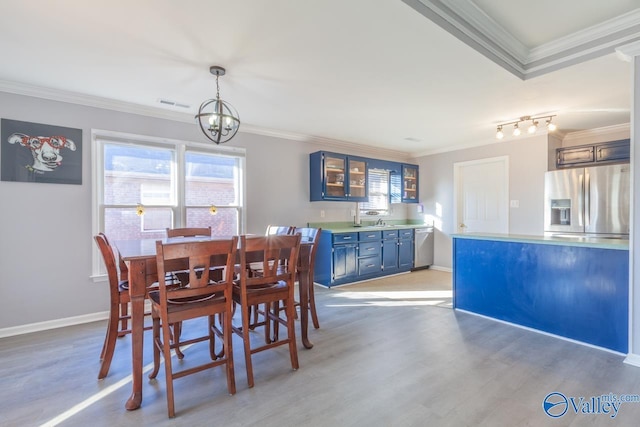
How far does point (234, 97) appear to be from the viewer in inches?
131

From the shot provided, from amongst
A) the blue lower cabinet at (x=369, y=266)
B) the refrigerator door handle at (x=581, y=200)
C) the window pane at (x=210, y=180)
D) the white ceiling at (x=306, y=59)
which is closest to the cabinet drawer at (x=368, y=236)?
the blue lower cabinet at (x=369, y=266)

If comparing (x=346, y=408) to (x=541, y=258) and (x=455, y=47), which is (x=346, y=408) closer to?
(x=541, y=258)

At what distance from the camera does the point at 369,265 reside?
5.12 meters

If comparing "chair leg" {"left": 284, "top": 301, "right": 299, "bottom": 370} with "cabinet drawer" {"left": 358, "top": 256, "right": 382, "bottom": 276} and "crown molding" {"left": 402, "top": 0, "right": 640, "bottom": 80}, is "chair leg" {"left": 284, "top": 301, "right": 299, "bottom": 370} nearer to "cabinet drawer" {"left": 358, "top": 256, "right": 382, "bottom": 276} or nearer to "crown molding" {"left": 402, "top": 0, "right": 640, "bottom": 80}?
"crown molding" {"left": 402, "top": 0, "right": 640, "bottom": 80}

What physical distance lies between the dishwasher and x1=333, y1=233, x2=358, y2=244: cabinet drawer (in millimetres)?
1559

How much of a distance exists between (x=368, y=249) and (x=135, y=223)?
11.1 feet

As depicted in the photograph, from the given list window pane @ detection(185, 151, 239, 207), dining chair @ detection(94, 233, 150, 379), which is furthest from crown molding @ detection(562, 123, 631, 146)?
dining chair @ detection(94, 233, 150, 379)

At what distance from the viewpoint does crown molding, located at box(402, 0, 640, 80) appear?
79.4 inches

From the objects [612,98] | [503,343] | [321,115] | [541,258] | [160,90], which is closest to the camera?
[503,343]

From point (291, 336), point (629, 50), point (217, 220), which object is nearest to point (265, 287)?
point (291, 336)

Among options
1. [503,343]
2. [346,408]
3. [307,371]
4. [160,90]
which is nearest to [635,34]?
[503,343]

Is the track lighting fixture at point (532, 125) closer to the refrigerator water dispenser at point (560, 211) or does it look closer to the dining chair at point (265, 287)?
the refrigerator water dispenser at point (560, 211)

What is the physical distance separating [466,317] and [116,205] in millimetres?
4083

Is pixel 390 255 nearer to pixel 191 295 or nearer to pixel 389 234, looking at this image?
pixel 389 234
